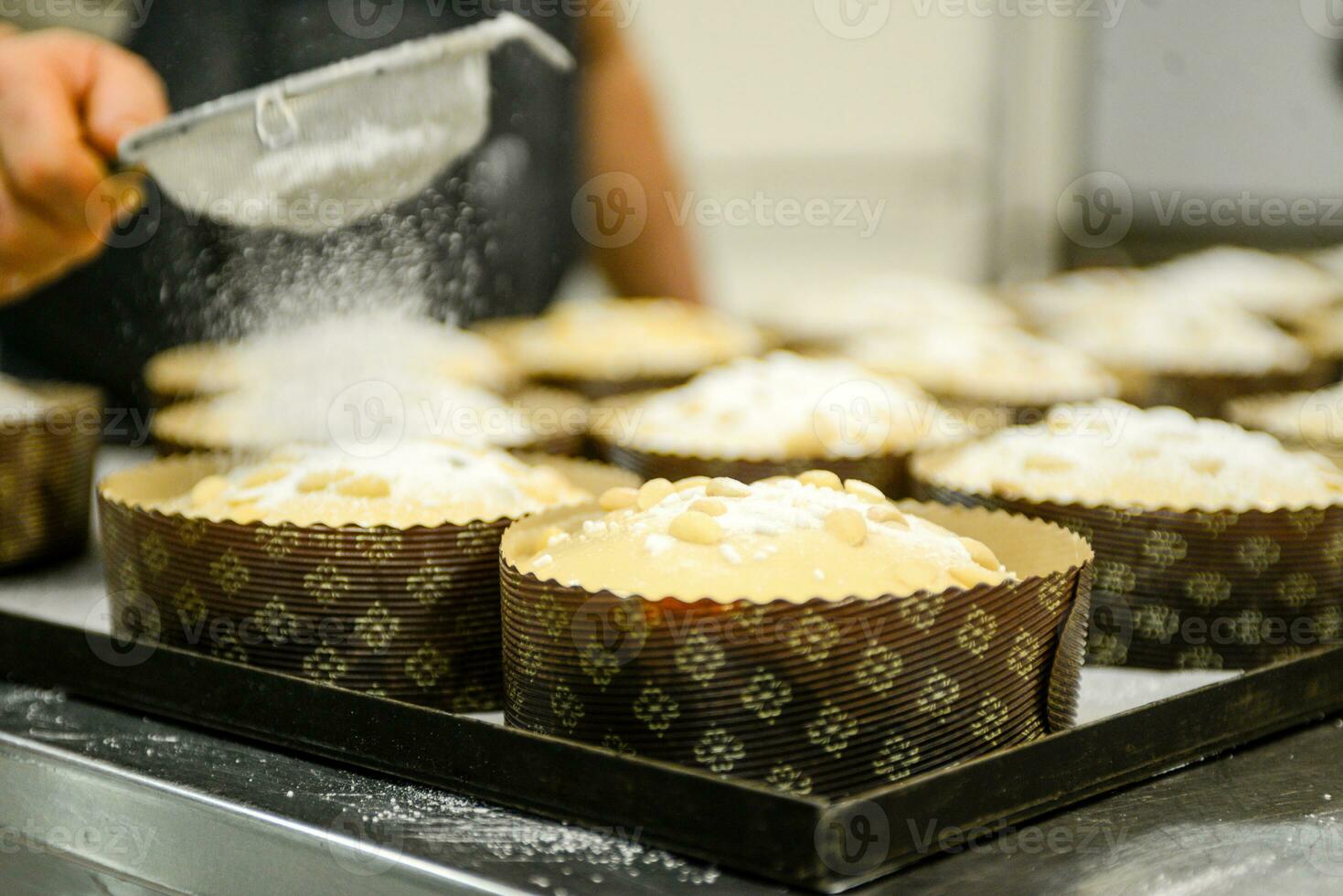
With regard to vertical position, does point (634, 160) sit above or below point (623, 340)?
above

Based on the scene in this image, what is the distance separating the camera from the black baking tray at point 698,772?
42.4 inches

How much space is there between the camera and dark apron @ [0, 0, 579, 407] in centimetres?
209

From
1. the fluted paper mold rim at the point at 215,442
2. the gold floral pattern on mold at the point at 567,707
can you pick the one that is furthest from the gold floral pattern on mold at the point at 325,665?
the fluted paper mold rim at the point at 215,442

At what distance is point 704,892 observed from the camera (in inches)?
42.8

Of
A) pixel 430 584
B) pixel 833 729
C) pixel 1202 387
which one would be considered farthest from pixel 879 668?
pixel 1202 387

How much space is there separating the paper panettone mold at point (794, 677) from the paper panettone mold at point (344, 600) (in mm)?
258

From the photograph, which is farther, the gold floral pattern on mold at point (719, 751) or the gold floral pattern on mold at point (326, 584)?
the gold floral pattern on mold at point (326, 584)

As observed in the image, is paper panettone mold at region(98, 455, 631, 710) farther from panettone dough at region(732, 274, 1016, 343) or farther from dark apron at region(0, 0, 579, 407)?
panettone dough at region(732, 274, 1016, 343)

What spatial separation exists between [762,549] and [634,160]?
279 cm

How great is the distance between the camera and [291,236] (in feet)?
6.62

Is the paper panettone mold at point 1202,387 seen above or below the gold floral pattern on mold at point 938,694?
below

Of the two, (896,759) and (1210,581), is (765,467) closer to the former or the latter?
(1210,581)

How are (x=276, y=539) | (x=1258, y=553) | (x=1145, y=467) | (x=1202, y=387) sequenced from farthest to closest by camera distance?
(x=1202, y=387) → (x=1145, y=467) → (x=1258, y=553) → (x=276, y=539)

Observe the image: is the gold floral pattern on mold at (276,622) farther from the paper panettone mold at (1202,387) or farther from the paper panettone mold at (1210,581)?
the paper panettone mold at (1202,387)
